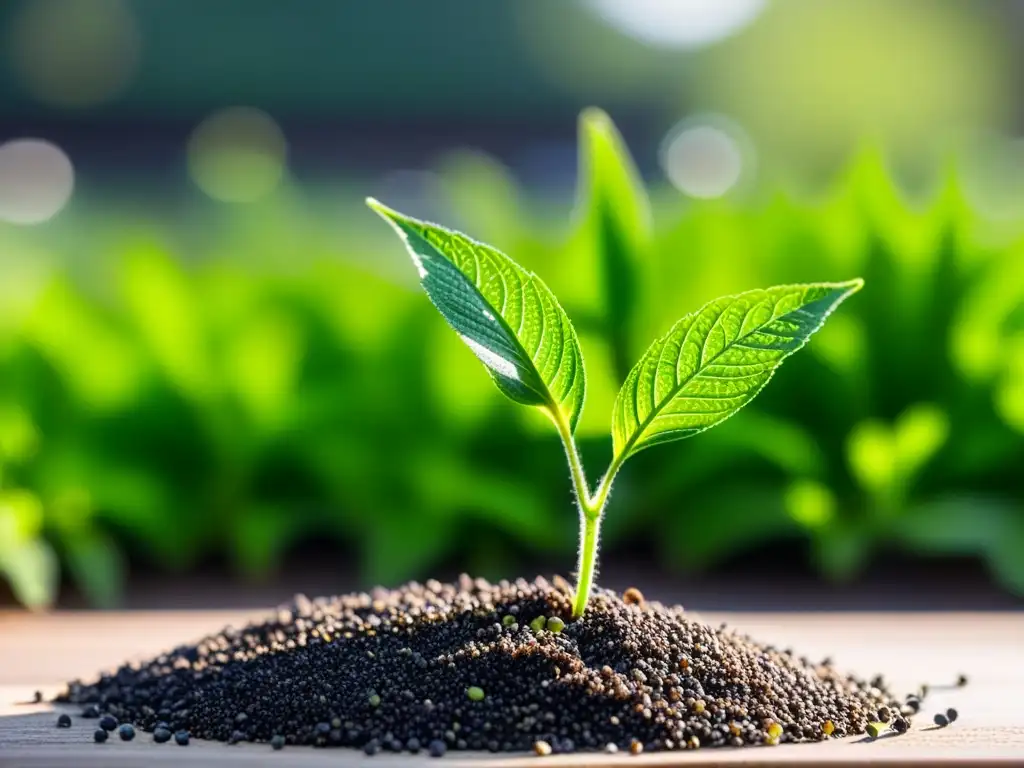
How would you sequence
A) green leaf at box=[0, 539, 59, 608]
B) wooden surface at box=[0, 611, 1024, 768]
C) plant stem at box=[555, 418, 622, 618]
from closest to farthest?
wooden surface at box=[0, 611, 1024, 768] → plant stem at box=[555, 418, 622, 618] → green leaf at box=[0, 539, 59, 608]

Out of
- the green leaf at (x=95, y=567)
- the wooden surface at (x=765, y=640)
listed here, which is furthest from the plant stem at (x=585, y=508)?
the green leaf at (x=95, y=567)

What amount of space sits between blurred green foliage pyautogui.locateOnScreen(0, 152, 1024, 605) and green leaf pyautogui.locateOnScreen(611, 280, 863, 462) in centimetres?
81

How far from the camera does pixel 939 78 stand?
40.0ft

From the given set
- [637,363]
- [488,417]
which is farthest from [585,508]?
[488,417]

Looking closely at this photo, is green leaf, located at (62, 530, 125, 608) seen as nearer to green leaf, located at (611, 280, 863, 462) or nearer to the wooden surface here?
the wooden surface

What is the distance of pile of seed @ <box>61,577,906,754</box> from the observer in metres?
0.98

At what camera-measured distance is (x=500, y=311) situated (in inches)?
39.1

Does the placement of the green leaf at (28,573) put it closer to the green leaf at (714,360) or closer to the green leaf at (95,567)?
the green leaf at (95,567)

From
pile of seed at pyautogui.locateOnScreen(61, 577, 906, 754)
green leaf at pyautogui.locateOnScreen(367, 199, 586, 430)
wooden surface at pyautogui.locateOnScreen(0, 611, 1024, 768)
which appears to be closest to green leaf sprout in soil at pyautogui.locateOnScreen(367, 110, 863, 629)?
green leaf at pyautogui.locateOnScreen(367, 199, 586, 430)

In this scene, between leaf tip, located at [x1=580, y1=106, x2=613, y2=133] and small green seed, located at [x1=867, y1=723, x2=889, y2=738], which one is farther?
leaf tip, located at [x1=580, y1=106, x2=613, y2=133]

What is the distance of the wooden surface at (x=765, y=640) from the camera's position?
930 mm

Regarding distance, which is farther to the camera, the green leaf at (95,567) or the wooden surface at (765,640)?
the green leaf at (95,567)

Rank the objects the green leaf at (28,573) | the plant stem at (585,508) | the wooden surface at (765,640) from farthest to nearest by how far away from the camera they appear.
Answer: the green leaf at (28,573) → the plant stem at (585,508) → the wooden surface at (765,640)

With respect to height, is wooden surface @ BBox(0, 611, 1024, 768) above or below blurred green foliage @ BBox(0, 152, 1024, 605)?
below
